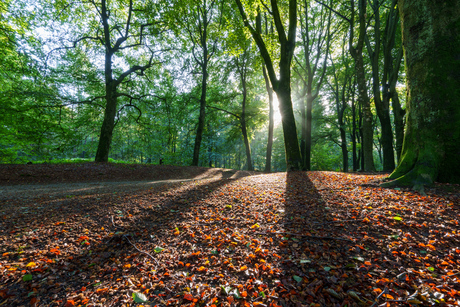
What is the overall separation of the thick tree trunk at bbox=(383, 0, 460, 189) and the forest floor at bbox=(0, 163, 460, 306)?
47cm

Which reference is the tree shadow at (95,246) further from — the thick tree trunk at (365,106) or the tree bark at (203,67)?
the tree bark at (203,67)

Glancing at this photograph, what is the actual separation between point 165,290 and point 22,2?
640 inches

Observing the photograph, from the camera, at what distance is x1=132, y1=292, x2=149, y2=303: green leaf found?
61.2 inches

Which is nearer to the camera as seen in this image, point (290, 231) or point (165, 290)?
point (165, 290)

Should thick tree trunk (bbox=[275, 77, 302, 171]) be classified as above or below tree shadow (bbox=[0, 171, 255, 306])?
above

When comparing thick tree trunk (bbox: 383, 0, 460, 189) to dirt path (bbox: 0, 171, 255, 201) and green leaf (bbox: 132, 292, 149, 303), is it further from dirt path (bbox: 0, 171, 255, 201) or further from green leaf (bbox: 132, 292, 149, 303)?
dirt path (bbox: 0, 171, 255, 201)

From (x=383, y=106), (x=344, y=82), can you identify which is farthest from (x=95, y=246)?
(x=344, y=82)

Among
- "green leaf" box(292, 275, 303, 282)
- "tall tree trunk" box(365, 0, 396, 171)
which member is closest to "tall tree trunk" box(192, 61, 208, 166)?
"tall tree trunk" box(365, 0, 396, 171)

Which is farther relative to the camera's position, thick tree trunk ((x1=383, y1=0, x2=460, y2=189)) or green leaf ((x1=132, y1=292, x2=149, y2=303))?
thick tree trunk ((x1=383, y1=0, x2=460, y2=189))

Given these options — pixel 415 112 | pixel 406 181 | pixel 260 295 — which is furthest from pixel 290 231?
pixel 415 112

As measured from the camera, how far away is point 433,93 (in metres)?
3.36

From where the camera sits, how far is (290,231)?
2.51 meters

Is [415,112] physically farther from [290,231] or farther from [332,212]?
[290,231]

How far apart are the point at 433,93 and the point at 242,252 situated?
4423 mm
